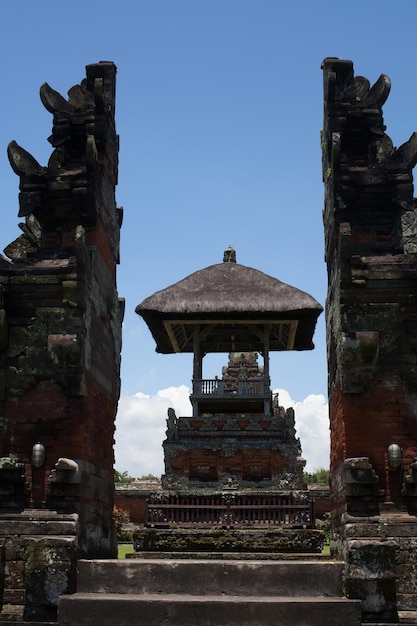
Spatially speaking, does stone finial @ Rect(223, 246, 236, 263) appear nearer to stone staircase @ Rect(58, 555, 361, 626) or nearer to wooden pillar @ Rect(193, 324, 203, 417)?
wooden pillar @ Rect(193, 324, 203, 417)

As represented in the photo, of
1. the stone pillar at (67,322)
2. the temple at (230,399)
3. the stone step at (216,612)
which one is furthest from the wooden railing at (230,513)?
the temple at (230,399)

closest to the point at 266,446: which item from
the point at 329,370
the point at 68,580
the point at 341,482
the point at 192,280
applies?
the point at 192,280

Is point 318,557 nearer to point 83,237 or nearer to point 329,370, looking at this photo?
point 329,370

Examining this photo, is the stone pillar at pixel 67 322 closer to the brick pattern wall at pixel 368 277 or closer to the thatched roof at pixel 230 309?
the brick pattern wall at pixel 368 277

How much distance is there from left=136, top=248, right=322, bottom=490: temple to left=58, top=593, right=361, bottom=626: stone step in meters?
12.1

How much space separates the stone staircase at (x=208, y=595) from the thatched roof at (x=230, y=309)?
42.1 feet

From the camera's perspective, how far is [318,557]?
10.0 meters

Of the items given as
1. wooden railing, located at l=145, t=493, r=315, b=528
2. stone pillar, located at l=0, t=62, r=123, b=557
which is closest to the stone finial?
wooden railing, located at l=145, t=493, r=315, b=528

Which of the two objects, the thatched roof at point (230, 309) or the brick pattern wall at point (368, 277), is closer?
the brick pattern wall at point (368, 277)

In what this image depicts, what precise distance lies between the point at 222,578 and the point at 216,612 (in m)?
0.63

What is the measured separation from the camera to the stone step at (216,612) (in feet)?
24.5

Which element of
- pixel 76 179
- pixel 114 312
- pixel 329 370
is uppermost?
pixel 76 179

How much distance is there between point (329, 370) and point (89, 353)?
3540mm

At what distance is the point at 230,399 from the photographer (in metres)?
22.2
